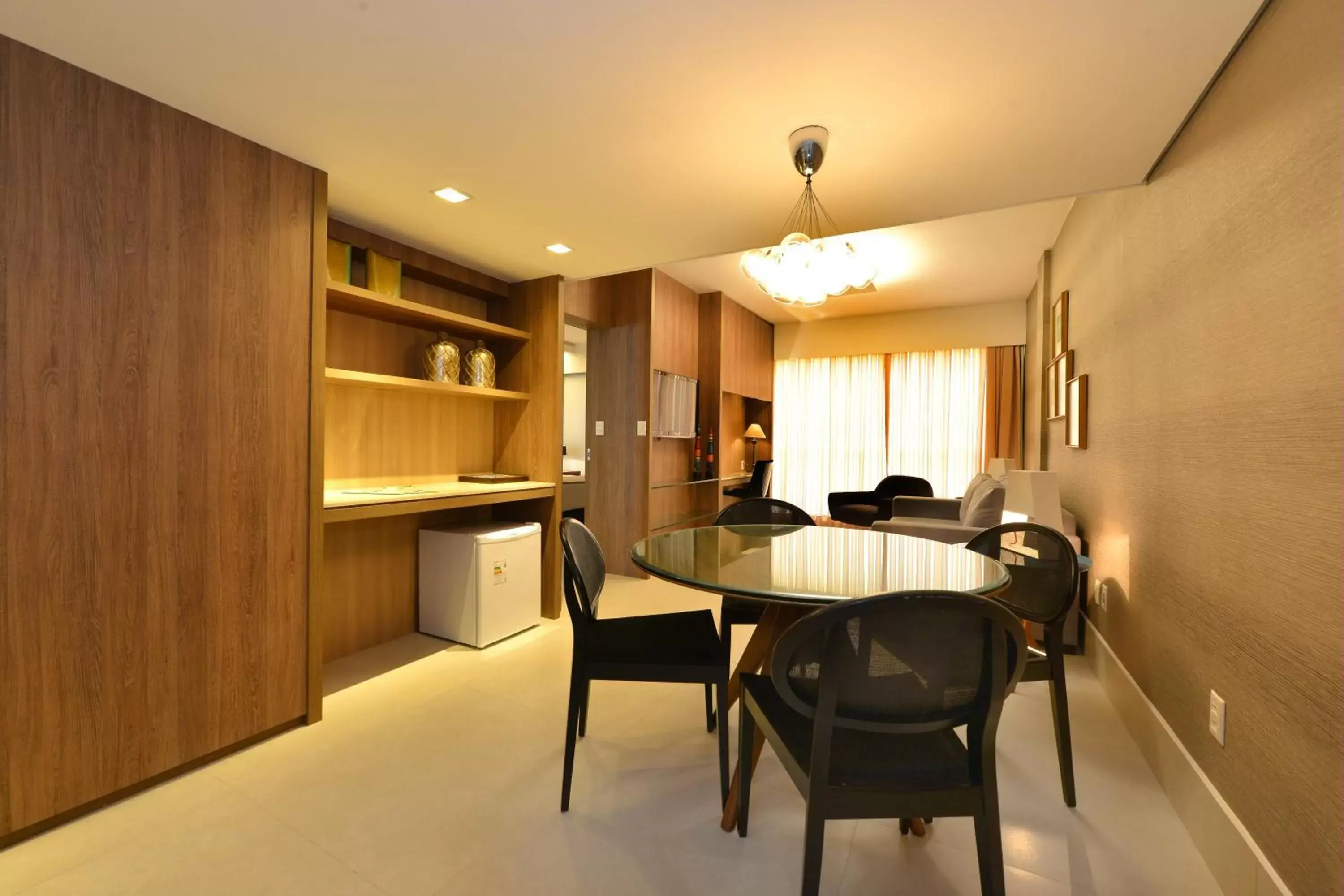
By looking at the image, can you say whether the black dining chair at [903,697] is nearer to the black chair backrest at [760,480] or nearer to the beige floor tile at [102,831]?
the beige floor tile at [102,831]

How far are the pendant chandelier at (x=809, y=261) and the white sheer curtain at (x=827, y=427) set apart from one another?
411 centimetres

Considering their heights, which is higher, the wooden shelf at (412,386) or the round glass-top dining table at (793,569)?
the wooden shelf at (412,386)

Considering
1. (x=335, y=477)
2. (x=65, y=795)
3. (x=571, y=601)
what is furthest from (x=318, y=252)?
(x=65, y=795)

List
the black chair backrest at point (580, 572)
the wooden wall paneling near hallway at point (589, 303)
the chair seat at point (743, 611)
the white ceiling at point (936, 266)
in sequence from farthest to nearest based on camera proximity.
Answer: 1. the wooden wall paneling near hallway at point (589, 303)
2. the white ceiling at point (936, 266)
3. the chair seat at point (743, 611)
4. the black chair backrest at point (580, 572)

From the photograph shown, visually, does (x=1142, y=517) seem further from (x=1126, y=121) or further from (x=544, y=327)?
(x=544, y=327)

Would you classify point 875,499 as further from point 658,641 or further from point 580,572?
point 580,572

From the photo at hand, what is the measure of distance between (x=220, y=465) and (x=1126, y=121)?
11.2ft

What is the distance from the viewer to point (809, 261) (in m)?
2.22

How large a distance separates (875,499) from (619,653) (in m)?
4.72

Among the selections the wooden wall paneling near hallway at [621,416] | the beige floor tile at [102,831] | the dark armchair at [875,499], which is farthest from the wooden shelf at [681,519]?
the beige floor tile at [102,831]

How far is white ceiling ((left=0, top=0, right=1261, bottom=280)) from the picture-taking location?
4.70 ft

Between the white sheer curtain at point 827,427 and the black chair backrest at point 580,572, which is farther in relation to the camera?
the white sheer curtain at point 827,427

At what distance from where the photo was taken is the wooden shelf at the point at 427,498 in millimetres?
2426

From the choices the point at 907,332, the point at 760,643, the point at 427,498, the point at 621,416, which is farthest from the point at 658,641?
the point at 907,332
